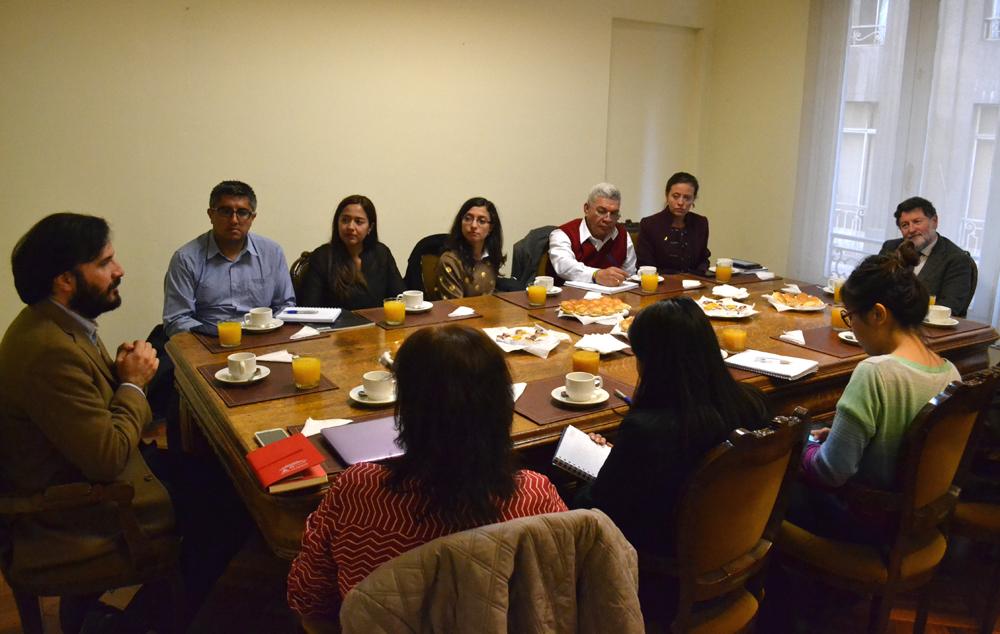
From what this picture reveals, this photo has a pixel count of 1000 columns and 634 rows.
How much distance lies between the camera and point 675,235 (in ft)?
14.2

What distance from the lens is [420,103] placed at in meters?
4.55

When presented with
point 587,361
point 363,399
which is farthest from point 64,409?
point 587,361

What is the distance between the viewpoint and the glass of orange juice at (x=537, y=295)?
3.12 m

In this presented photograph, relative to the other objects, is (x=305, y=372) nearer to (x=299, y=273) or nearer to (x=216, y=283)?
(x=216, y=283)

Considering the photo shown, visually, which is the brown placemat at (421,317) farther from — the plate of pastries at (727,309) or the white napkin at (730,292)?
the white napkin at (730,292)

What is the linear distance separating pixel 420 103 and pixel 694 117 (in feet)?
7.01

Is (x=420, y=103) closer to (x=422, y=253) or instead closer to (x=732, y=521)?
(x=422, y=253)

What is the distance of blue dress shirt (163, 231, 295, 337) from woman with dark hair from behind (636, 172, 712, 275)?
79.4 inches

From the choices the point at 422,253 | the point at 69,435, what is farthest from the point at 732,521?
the point at 422,253

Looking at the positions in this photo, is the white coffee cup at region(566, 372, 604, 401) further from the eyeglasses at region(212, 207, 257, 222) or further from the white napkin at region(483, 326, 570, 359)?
the eyeglasses at region(212, 207, 257, 222)

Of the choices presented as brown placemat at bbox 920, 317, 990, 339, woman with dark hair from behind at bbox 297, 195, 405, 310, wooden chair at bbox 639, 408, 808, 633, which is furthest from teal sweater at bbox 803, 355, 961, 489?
woman with dark hair from behind at bbox 297, 195, 405, 310

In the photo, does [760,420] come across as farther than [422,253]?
No

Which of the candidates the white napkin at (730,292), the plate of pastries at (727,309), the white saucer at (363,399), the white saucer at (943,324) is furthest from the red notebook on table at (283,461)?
the white saucer at (943,324)

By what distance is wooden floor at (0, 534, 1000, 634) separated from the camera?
2.28m
